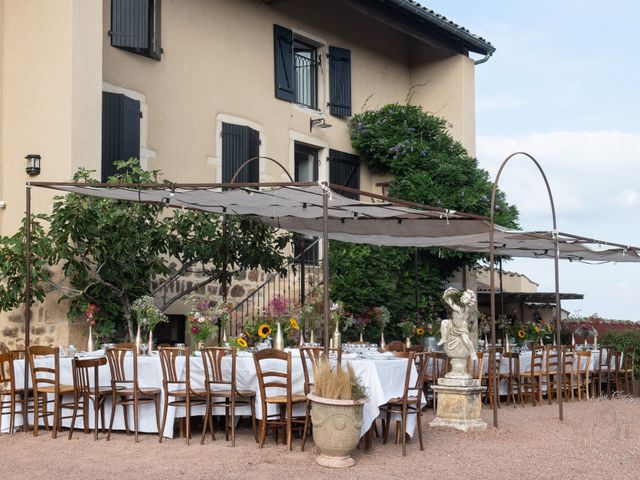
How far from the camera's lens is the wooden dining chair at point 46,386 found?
7.41m

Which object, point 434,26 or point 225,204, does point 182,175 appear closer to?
point 225,204

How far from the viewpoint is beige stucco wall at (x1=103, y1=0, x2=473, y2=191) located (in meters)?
11.4

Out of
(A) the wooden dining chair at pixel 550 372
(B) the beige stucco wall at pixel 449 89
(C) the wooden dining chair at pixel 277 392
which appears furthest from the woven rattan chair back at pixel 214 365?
(B) the beige stucco wall at pixel 449 89

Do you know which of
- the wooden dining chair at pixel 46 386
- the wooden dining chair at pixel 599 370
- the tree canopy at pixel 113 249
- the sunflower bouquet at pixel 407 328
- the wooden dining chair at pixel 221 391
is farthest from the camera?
the sunflower bouquet at pixel 407 328

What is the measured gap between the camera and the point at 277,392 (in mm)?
7047

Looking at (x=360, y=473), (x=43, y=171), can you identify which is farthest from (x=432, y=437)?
(x=43, y=171)

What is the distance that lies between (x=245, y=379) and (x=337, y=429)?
1327 mm

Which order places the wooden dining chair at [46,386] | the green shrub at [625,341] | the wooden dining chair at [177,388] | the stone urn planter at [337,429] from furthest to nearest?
1. the green shrub at [625,341]
2. the wooden dining chair at [46,386]
3. the wooden dining chair at [177,388]
4. the stone urn planter at [337,429]

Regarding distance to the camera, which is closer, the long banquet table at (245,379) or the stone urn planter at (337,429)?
the stone urn planter at (337,429)

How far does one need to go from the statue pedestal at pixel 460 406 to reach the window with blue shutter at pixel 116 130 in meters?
4.92

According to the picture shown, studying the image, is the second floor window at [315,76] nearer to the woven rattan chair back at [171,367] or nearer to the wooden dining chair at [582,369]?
the wooden dining chair at [582,369]

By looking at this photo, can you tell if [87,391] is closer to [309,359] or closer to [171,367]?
[171,367]

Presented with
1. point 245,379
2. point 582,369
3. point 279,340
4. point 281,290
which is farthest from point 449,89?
point 245,379

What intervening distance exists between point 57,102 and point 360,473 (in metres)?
5.96
